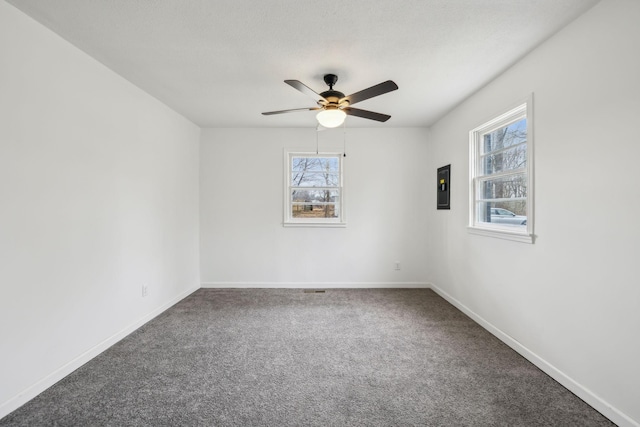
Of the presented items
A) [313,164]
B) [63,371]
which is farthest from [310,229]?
[63,371]

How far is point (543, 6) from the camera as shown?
1.79 metres

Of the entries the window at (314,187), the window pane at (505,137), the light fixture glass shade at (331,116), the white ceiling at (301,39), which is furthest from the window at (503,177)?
the window at (314,187)

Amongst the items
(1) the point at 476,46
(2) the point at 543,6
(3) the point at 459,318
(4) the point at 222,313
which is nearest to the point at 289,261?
(4) the point at 222,313

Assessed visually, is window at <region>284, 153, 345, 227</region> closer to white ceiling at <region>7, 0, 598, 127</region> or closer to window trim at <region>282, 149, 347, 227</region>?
window trim at <region>282, 149, 347, 227</region>

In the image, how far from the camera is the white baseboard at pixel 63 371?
5.79 feet

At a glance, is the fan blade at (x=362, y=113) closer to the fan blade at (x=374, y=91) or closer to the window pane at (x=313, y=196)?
the fan blade at (x=374, y=91)

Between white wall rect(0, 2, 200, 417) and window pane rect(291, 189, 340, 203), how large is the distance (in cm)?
195

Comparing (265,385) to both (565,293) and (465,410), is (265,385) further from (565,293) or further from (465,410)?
(565,293)

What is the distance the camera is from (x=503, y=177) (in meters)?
2.84

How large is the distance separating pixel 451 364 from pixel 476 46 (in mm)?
2524

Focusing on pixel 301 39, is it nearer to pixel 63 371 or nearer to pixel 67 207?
pixel 67 207

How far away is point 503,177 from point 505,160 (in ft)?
0.55

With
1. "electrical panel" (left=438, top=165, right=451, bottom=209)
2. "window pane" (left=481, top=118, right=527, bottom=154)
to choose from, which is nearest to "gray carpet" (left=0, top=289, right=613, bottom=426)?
"electrical panel" (left=438, top=165, right=451, bottom=209)

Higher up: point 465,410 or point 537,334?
point 537,334
